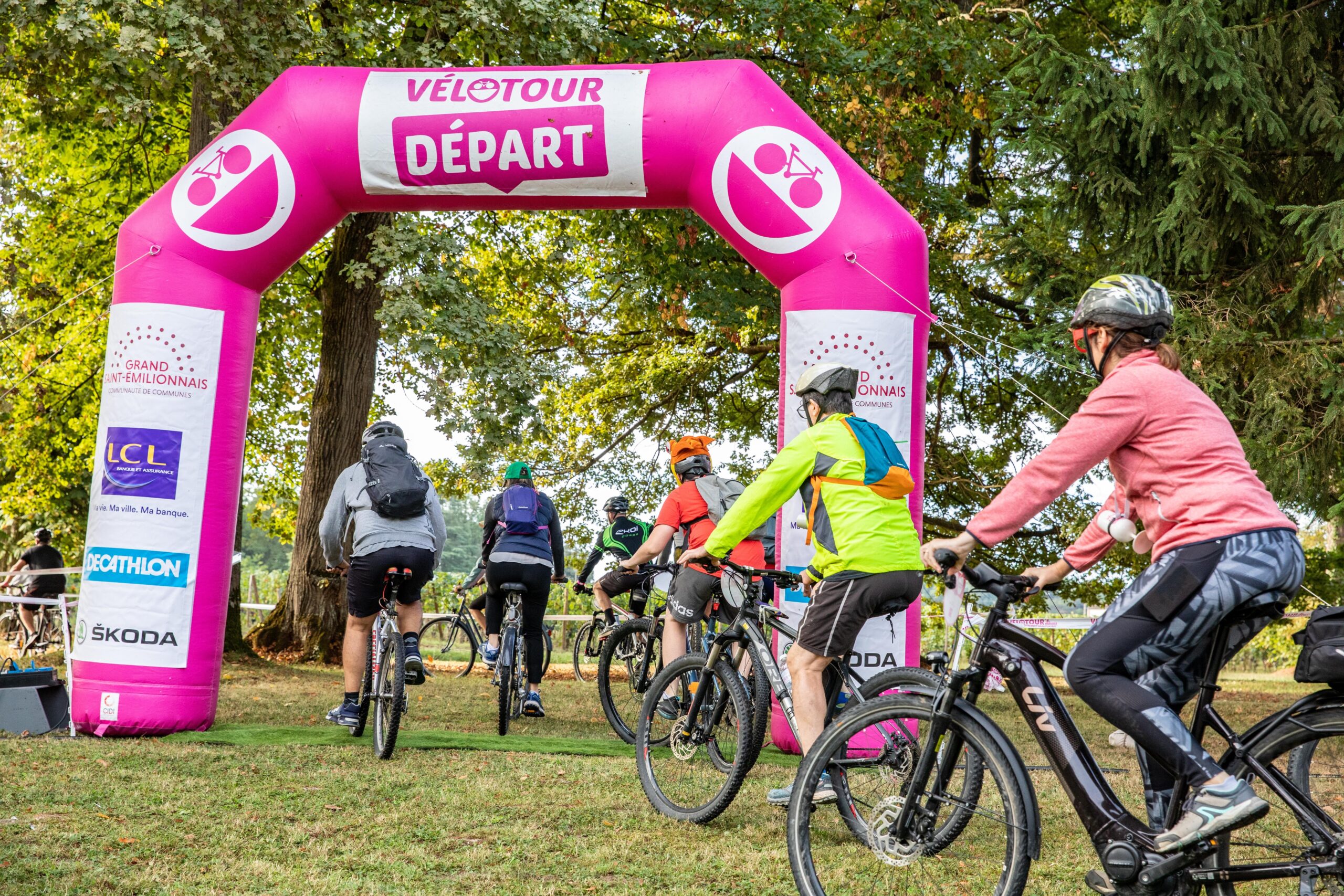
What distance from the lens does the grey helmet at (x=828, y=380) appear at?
5.31 meters

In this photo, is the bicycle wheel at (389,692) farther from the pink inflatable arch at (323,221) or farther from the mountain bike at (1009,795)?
the mountain bike at (1009,795)

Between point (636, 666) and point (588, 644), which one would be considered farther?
point (588, 644)

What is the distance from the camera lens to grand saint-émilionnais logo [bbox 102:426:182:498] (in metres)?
7.90

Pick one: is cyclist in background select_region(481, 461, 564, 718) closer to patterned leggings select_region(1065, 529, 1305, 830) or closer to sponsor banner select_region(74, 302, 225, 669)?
sponsor banner select_region(74, 302, 225, 669)

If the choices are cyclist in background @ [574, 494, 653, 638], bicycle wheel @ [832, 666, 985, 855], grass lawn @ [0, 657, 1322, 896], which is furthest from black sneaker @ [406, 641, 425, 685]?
cyclist in background @ [574, 494, 653, 638]

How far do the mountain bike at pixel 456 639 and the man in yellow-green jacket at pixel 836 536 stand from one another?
900cm

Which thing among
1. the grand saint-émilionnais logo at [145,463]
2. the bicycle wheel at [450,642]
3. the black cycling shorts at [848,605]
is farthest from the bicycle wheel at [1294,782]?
the bicycle wheel at [450,642]

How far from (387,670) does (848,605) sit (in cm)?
345

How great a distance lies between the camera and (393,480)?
24.6 feet

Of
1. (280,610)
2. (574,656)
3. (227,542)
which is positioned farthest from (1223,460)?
(280,610)

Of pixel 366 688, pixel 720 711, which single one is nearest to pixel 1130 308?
pixel 720 711

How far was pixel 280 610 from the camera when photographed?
15156mm

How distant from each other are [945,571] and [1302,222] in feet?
25.9

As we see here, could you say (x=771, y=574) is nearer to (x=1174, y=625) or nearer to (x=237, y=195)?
(x=1174, y=625)
